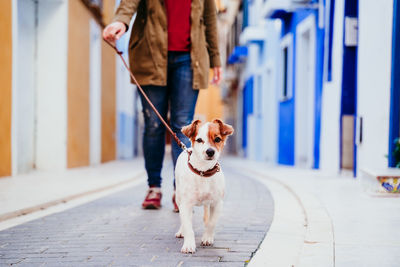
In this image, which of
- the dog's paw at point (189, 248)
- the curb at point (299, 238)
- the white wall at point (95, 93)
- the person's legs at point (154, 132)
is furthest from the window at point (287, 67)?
the dog's paw at point (189, 248)

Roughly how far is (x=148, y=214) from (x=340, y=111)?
4909 mm

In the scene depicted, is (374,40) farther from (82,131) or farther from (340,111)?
(82,131)

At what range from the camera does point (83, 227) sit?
3.96m

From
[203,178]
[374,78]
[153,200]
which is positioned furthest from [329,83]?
[203,178]

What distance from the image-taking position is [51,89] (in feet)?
31.4

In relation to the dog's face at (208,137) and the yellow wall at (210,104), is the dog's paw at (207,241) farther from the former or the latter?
the yellow wall at (210,104)

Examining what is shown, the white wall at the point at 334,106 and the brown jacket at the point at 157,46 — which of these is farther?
the white wall at the point at 334,106

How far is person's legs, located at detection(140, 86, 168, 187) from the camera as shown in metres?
4.56

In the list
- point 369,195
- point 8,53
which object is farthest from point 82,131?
point 369,195

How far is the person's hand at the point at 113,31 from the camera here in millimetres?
4000

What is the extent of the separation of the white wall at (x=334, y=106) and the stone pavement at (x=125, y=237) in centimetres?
384

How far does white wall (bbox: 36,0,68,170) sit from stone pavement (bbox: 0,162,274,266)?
458 cm

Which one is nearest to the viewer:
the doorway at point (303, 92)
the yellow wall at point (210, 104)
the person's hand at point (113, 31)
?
the person's hand at point (113, 31)

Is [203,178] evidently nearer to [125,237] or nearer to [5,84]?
[125,237]
